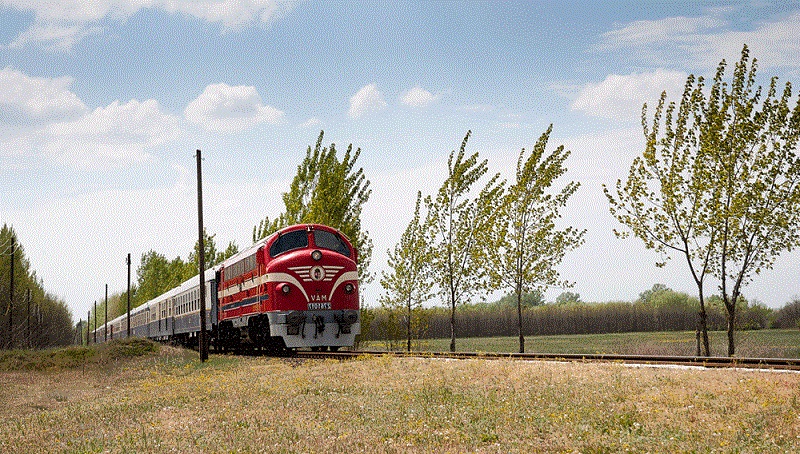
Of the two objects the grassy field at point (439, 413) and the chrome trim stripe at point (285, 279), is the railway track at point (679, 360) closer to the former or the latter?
the grassy field at point (439, 413)

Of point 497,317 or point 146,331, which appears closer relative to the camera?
point 146,331

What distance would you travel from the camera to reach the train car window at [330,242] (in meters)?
27.6

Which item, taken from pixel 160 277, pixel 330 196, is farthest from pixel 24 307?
pixel 330 196

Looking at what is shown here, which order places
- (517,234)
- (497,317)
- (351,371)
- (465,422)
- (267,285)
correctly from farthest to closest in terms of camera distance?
1. (497,317)
2. (517,234)
3. (267,285)
4. (351,371)
5. (465,422)

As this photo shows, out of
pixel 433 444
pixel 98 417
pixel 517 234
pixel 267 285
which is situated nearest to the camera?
pixel 433 444

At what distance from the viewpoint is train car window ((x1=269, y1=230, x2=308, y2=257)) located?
2682cm

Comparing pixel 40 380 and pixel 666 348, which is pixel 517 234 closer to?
pixel 666 348

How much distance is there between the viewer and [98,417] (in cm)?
1716

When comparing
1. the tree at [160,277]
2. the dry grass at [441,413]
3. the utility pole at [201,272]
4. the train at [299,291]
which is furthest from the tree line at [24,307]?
the dry grass at [441,413]

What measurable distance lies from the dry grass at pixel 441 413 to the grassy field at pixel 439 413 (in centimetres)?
3

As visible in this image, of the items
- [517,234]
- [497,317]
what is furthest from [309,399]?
[497,317]

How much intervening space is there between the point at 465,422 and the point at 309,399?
16.0 ft

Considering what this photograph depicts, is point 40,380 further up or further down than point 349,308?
further down

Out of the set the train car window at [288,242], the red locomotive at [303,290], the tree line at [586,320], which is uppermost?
the train car window at [288,242]
